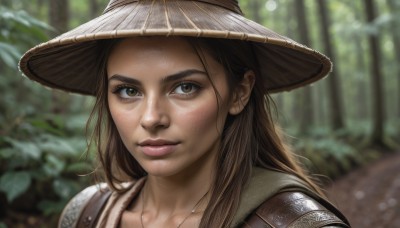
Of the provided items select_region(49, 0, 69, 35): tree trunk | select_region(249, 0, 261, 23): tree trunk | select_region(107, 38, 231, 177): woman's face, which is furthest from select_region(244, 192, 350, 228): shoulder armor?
select_region(249, 0, 261, 23): tree trunk

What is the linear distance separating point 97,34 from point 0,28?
2.03 m

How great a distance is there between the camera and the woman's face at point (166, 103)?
177 cm

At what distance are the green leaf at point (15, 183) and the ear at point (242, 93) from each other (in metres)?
1.85

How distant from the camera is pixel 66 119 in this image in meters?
5.99

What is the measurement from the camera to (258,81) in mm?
2107

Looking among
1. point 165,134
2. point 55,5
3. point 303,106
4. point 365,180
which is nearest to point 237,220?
point 165,134

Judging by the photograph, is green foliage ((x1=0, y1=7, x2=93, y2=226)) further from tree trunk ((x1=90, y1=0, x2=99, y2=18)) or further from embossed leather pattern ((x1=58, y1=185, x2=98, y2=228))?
tree trunk ((x1=90, y1=0, x2=99, y2=18))

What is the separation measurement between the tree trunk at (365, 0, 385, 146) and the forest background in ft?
0.09

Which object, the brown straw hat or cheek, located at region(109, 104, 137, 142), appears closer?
the brown straw hat

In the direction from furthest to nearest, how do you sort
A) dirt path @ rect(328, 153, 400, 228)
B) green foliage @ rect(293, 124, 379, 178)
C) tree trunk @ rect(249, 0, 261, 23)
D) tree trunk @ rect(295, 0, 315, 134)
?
tree trunk @ rect(249, 0, 261, 23), tree trunk @ rect(295, 0, 315, 134), green foliage @ rect(293, 124, 379, 178), dirt path @ rect(328, 153, 400, 228)

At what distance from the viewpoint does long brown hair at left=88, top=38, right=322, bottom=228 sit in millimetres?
1884

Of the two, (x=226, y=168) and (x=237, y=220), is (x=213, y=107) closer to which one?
(x=226, y=168)

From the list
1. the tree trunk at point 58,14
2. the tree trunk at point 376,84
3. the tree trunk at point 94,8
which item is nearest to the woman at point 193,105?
Result: the tree trunk at point 58,14

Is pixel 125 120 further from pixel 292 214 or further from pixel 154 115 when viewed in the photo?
pixel 292 214
